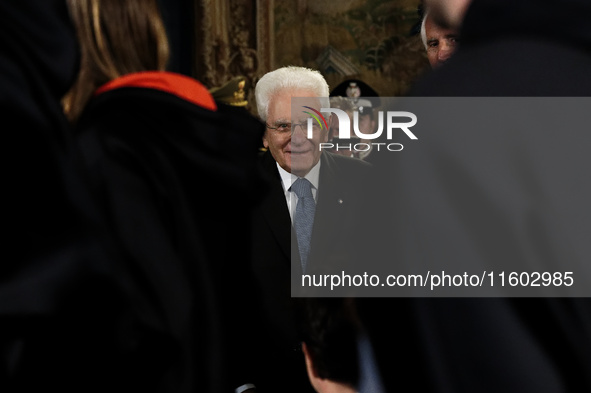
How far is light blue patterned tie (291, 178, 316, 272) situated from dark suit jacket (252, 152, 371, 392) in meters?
0.04

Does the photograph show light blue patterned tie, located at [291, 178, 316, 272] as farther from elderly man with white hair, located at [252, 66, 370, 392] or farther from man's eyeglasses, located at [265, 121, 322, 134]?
man's eyeglasses, located at [265, 121, 322, 134]

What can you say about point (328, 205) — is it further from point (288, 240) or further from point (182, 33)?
point (182, 33)

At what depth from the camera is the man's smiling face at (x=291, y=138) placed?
2.69 m

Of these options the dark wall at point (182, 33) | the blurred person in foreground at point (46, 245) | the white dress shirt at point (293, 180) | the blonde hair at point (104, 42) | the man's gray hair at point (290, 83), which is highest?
the dark wall at point (182, 33)

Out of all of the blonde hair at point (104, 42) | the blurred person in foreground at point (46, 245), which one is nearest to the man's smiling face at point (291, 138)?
the blonde hair at point (104, 42)

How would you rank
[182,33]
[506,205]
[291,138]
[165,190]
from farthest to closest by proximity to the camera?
[182,33], [291,138], [165,190], [506,205]

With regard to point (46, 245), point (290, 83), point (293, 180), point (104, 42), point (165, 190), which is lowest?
point (46, 245)

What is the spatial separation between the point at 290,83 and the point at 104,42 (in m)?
1.39

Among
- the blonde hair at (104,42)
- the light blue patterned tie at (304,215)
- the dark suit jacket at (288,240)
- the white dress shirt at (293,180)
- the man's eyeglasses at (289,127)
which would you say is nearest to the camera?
the blonde hair at (104,42)

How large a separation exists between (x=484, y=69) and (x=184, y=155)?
25.1 inches

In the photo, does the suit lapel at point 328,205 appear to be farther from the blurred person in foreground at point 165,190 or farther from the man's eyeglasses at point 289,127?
the blurred person in foreground at point 165,190

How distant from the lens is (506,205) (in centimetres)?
101

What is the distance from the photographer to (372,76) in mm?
6348

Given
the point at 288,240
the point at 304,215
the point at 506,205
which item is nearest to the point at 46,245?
the point at 506,205
